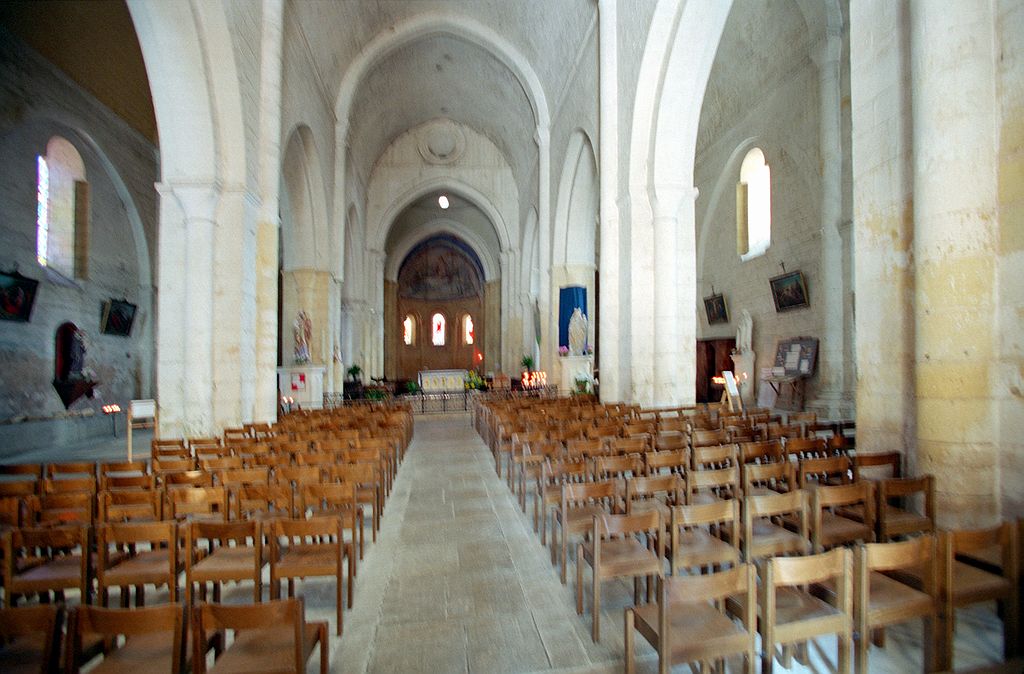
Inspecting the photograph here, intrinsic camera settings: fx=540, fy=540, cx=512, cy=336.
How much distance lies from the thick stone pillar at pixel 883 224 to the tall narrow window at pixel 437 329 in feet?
108

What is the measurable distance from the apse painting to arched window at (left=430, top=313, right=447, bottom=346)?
129 cm

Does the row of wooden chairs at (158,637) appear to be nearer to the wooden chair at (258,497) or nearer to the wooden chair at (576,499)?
the wooden chair at (258,497)

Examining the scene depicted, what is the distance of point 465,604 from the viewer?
11.1 ft

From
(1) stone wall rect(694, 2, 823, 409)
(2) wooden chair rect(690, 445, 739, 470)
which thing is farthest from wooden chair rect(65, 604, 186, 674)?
(1) stone wall rect(694, 2, 823, 409)

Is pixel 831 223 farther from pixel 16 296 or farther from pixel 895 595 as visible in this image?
pixel 16 296

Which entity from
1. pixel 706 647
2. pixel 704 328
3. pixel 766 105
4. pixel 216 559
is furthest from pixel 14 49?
pixel 704 328

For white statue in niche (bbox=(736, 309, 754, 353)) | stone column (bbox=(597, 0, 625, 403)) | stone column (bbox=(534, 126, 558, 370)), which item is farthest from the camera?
stone column (bbox=(534, 126, 558, 370))

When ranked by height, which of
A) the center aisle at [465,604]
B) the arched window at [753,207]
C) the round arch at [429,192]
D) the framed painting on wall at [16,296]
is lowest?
the center aisle at [465,604]

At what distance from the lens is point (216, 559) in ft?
10.2

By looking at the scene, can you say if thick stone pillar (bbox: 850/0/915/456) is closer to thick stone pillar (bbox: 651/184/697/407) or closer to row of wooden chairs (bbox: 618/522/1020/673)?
row of wooden chairs (bbox: 618/522/1020/673)

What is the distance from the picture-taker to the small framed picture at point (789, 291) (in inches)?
506

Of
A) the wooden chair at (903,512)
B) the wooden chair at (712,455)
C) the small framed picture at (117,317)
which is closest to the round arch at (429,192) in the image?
the small framed picture at (117,317)

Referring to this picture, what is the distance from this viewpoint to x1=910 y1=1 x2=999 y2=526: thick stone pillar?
11.5ft

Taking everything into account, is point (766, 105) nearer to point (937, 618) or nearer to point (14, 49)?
point (937, 618)
